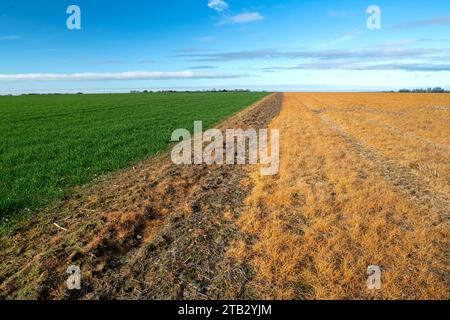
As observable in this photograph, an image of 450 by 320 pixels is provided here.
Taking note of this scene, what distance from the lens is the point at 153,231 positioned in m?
6.63

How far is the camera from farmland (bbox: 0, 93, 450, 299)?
4.85 m

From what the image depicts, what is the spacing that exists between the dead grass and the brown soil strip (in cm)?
53

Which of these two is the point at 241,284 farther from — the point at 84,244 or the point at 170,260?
the point at 84,244

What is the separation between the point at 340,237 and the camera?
247 inches

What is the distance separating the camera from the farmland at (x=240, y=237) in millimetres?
4848

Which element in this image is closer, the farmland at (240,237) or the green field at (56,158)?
the farmland at (240,237)

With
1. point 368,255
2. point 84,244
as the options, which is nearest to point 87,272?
point 84,244
